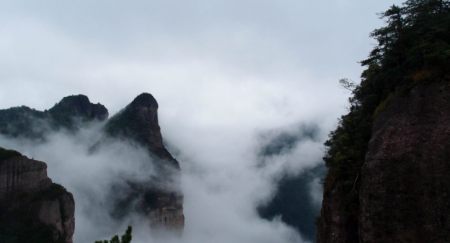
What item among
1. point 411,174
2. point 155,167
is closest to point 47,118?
point 155,167

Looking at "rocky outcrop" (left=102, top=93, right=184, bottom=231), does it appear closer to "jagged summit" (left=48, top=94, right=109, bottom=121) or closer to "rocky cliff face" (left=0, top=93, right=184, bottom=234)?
"rocky cliff face" (left=0, top=93, right=184, bottom=234)

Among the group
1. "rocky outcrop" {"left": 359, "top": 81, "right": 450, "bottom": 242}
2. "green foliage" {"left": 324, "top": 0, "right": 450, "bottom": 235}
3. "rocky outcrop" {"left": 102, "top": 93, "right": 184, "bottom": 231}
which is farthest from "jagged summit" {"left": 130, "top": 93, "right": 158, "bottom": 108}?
"rocky outcrop" {"left": 359, "top": 81, "right": 450, "bottom": 242}

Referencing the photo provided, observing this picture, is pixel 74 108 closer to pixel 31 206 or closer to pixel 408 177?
pixel 31 206

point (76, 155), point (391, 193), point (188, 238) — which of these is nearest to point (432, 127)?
point (391, 193)

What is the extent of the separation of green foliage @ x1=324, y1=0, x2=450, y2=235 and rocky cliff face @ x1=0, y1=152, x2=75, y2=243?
63.4 metres

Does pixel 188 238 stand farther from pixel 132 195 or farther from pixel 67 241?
pixel 67 241

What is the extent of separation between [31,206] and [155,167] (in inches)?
2635

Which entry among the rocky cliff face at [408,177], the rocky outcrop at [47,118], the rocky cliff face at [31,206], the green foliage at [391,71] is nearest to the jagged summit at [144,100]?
the rocky outcrop at [47,118]

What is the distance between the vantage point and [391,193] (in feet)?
50.2

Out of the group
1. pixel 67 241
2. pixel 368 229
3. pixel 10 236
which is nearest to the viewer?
pixel 368 229

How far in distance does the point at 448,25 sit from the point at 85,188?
127303 mm

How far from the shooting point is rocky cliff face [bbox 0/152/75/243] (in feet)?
188

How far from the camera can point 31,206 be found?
2350 inches

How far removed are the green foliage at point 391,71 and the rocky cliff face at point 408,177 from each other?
3.17ft
